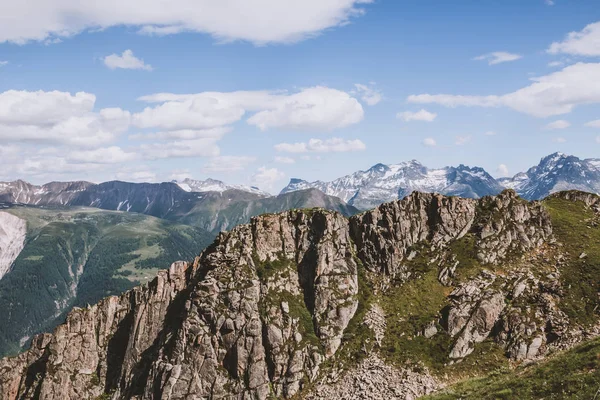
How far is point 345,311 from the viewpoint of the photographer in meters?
115

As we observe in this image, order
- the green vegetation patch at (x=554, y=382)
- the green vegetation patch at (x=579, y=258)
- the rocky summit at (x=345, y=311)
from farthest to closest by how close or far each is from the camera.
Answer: the green vegetation patch at (x=579, y=258) < the rocky summit at (x=345, y=311) < the green vegetation patch at (x=554, y=382)

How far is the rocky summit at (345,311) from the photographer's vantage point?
102312 mm

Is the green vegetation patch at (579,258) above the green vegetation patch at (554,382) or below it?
above

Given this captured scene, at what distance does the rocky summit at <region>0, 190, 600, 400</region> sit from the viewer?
10231 cm

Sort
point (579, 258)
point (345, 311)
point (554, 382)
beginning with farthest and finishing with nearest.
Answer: point (345, 311), point (579, 258), point (554, 382)

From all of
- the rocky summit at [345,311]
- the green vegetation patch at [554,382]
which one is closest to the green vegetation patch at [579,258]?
the rocky summit at [345,311]

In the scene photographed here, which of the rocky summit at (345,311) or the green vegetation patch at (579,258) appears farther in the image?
the green vegetation patch at (579,258)

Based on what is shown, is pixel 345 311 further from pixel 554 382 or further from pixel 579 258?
pixel 579 258

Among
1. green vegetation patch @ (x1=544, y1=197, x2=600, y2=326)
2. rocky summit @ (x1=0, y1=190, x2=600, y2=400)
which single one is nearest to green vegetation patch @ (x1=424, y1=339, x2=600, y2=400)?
rocky summit @ (x1=0, y1=190, x2=600, y2=400)

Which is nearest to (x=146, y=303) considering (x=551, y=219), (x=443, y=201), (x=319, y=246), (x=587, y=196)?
(x=319, y=246)

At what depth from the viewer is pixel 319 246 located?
12494cm

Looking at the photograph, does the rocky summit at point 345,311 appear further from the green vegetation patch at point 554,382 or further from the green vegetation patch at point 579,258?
the green vegetation patch at point 554,382

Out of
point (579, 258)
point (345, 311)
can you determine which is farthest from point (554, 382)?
point (579, 258)

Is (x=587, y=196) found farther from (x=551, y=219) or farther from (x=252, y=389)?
(x=252, y=389)
